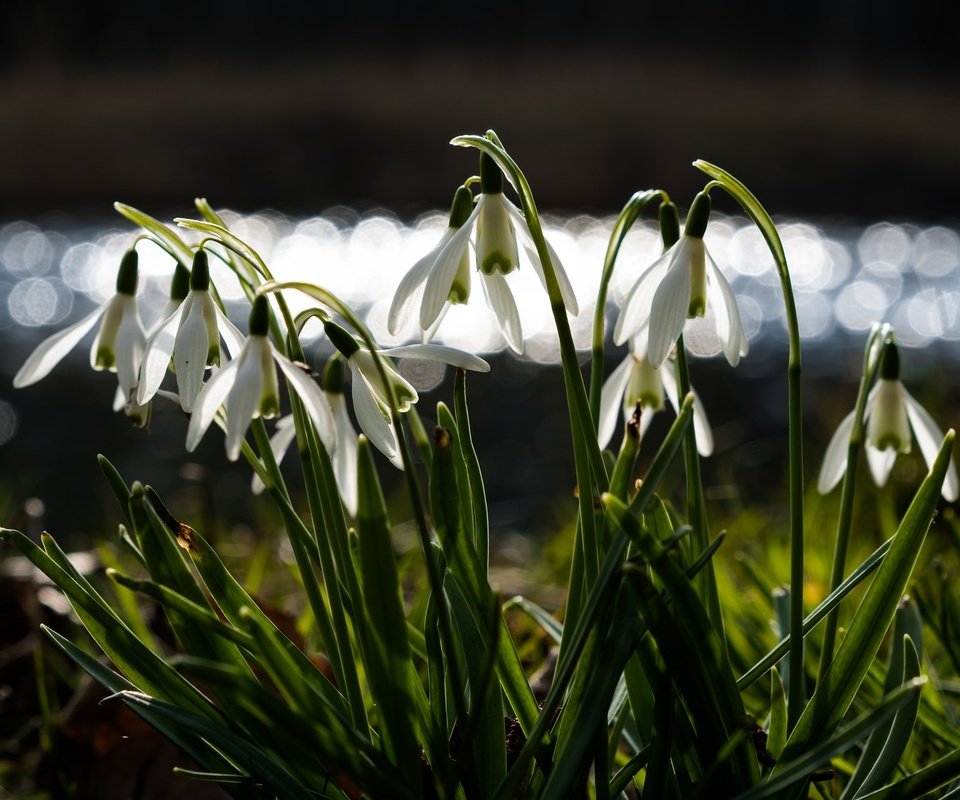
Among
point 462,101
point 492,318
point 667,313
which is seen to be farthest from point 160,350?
point 462,101

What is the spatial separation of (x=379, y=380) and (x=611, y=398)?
0.27 meters

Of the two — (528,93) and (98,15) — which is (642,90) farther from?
(98,15)

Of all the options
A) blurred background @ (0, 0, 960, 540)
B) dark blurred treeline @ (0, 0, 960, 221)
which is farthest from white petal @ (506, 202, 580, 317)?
dark blurred treeline @ (0, 0, 960, 221)

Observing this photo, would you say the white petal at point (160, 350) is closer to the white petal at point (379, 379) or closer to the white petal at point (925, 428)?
the white petal at point (379, 379)

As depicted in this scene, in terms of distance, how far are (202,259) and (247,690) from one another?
0.27m

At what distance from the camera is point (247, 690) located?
60 centimetres

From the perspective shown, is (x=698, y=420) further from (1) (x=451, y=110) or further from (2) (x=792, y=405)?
(1) (x=451, y=110)

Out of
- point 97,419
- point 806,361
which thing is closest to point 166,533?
point 97,419

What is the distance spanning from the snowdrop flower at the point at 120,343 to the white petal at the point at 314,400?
0.16 meters

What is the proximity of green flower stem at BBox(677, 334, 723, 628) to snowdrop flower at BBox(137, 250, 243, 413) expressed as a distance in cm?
33

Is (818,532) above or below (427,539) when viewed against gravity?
below

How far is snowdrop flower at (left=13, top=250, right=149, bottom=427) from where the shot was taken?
2.38 feet

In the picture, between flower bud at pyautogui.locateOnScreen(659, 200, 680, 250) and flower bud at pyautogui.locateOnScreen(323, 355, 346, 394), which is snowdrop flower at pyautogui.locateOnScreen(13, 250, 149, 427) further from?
flower bud at pyautogui.locateOnScreen(659, 200, 680, 250)

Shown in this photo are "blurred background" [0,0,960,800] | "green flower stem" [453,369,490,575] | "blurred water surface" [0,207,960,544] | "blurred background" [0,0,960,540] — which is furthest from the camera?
"blurred background" [0,0,960,540]
